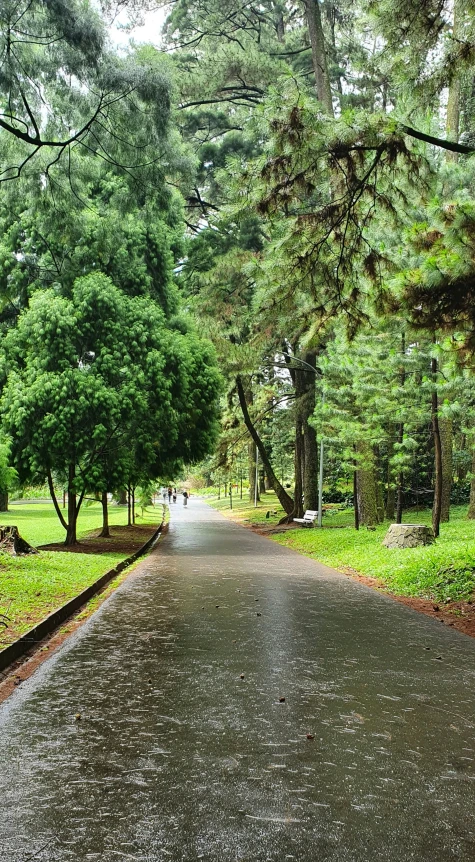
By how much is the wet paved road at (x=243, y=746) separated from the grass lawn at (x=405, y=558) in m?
3.50

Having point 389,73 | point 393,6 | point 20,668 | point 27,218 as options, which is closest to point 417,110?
point 389,73

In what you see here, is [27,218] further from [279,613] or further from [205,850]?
[205,850]

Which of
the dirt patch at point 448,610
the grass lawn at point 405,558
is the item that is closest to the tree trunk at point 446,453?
the grass lawn at point 405,558

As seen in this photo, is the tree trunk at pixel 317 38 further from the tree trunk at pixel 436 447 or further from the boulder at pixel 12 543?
the boulder at pixel 12 543

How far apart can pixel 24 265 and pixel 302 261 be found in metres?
12.9

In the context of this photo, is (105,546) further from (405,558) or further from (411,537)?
(405,558)

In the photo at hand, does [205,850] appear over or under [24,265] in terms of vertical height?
under

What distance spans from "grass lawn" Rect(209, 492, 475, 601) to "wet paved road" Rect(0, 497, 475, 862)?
350 centimetres

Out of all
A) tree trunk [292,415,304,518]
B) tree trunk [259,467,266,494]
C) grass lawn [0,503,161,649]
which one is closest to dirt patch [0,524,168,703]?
grass lawn [0,503,161,649]

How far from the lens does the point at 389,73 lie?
9.14 metres

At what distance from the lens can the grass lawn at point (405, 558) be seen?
39.4ft

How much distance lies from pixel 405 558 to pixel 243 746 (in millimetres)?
11421

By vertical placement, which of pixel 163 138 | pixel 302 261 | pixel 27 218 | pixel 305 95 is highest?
pixel 27 218

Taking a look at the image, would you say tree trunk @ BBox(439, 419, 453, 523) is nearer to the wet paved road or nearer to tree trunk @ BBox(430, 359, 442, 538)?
tree trunk @ BBox(430, 359, 442, 538)
